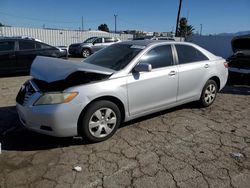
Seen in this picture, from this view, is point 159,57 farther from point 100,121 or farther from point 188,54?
point 100,121

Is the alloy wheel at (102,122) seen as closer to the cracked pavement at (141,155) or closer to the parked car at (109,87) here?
the parked car at (109,87)

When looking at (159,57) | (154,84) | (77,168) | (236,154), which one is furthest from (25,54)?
(236,154)

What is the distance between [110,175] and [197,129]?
6.87 ft

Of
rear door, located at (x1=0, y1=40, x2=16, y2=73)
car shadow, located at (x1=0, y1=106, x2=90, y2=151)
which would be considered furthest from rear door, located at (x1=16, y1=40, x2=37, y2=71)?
car shadow, located at (x1=0, y1=106, x2=90, y2=151)

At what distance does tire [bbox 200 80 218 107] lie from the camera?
5430mm

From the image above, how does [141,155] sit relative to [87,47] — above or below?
below

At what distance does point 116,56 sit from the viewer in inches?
180

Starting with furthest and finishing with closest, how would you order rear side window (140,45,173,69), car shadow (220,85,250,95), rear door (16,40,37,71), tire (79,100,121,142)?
rear door (16,40,37,71), car shadow (220,85,250,95), rear side window (140,45,173,69), tire (79,100,121,142)

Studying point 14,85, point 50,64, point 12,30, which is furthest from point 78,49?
point 50,64

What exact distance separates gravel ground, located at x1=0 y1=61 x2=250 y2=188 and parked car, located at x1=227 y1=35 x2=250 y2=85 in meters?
2.85

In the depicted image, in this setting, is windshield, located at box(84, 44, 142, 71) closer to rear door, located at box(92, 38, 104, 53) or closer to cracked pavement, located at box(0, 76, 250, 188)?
cracked pavement, located at box(0, 76, 250, 188)

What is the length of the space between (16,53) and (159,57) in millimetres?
6976

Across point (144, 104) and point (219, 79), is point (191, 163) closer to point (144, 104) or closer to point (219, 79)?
point (144, 104)

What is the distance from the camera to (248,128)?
453 cm
